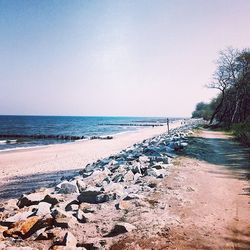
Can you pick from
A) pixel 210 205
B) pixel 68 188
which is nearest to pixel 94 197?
pixel 68 188

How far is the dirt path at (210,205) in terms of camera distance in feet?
16.5

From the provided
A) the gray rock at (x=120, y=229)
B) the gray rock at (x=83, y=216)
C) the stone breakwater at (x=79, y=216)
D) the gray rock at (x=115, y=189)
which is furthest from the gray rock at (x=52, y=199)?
the gray rock at (x=120, y=229)

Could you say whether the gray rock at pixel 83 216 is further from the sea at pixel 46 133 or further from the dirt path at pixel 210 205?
the sea at pixel 46 133

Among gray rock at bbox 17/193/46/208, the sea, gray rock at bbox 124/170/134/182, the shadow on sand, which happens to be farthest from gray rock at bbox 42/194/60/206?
the sea

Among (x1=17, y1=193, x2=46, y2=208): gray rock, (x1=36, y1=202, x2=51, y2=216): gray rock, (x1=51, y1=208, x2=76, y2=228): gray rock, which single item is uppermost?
(x1=51, y1=208, x2=76, y2=228): gray rock

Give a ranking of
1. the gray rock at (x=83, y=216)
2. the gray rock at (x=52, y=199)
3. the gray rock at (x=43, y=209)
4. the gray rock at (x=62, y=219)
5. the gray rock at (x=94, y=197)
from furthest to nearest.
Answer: the gray rock at (x=52, y=199) < the gray rock at (x=94, y=197) < the gray rock at (x=43, y=209) < the gray rock at (x=83, y=216) < the gray rock at (x=62, y=219)

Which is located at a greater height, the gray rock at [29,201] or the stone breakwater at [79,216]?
the stone breakwater at [79,216]

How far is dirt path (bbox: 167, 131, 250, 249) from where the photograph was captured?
503cm

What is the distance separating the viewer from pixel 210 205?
22.3 ft

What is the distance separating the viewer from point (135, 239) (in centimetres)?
506

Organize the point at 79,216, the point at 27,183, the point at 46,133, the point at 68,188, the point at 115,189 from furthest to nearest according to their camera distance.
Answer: the point at 46,133, the point at 27,183, the point at 68,188, the point at 115,189, the point at 79,216

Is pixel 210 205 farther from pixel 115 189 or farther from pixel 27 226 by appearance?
pixel 27 226

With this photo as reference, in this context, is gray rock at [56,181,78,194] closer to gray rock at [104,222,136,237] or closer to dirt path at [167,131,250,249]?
dirt path at [167,131,250,249]

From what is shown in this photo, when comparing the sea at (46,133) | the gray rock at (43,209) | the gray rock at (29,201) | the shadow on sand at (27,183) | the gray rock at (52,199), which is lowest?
the sea at (46,133)
